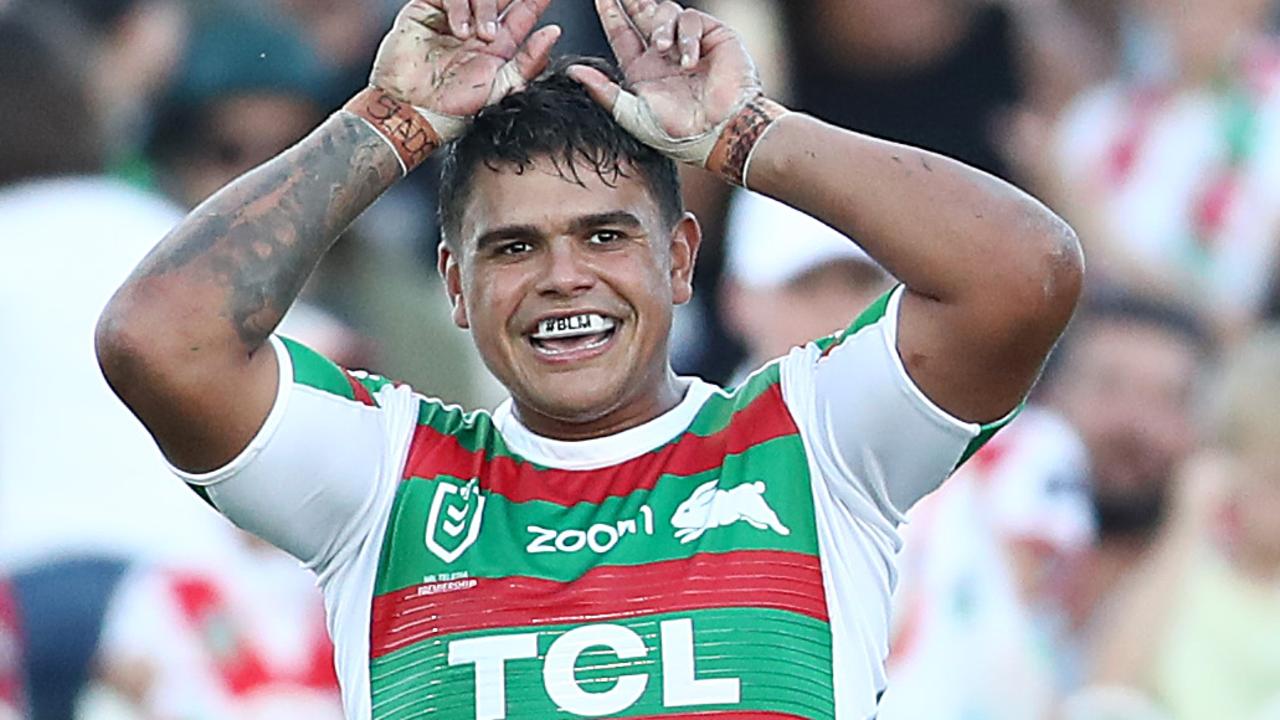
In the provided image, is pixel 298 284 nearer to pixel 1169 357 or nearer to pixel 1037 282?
pixel 1037 282

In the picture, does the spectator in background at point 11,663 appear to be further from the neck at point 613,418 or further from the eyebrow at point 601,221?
the eyebrow at point 601,221

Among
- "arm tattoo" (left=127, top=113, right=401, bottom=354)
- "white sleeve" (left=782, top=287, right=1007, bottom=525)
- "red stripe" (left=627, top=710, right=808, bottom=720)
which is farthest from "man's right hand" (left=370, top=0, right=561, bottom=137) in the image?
"red stripe" (left=627, top=710, right=808, bottom=720)

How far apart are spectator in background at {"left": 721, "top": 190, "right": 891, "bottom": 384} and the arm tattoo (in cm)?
248

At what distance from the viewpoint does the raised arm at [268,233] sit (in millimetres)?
4332

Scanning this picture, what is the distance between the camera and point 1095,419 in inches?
331

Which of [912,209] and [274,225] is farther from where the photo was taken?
[274,225]

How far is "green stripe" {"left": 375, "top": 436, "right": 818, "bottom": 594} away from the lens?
14.4 ft

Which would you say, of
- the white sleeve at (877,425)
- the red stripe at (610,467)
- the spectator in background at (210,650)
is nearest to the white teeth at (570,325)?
the red stripe at (610,467)

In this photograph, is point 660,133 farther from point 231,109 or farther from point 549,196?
point 231,109

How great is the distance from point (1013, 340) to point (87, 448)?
2.84 meters

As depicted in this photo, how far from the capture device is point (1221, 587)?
8055 millimetres

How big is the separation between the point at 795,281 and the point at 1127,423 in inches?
66.6

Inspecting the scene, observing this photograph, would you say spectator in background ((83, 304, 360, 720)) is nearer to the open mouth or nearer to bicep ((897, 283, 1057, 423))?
the open mouth

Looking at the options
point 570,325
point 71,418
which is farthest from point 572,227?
point 71,418
